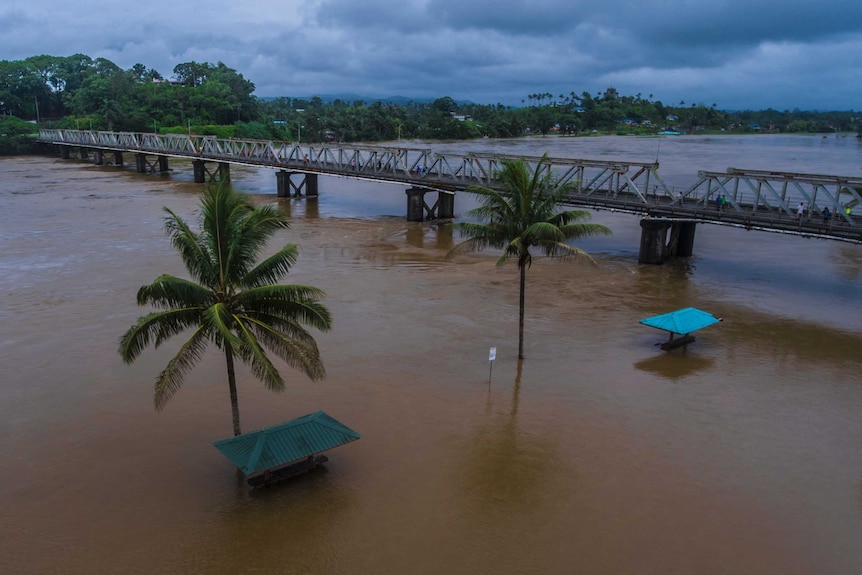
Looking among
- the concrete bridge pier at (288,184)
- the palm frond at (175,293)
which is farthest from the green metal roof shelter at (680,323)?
the concrete bridge pier at (288,184)

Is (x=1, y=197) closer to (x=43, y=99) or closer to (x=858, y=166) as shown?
(x=43, y=99)

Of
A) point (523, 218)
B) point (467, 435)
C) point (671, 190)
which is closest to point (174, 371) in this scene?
point (467, 435)

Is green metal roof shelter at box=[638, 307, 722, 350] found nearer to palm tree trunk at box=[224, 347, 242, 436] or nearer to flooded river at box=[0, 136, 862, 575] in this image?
flooded river at box=[0, 136, 862, 575]

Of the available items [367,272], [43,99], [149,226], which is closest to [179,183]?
[149,226]

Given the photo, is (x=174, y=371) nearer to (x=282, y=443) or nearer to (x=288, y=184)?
(x=282, y=443)

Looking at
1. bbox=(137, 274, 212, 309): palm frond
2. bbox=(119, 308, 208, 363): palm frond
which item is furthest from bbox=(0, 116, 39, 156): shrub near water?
bbox=(119, 308, 208, 363): palm frond

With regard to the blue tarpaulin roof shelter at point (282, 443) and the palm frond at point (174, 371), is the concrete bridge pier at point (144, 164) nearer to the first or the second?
the blue tarpaulin roof shelter at point (282, 443)
